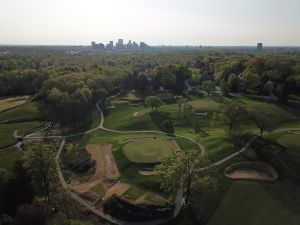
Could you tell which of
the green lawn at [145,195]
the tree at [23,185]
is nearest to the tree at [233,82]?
the green lawn at [145,195]

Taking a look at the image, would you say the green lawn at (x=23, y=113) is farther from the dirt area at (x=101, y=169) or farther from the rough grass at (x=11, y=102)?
the dirt area at (x=101, y=169)

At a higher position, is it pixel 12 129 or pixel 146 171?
pixel 146 171

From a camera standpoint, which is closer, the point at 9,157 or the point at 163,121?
the point at 9,157

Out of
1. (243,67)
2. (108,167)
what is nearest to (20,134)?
(108,167)

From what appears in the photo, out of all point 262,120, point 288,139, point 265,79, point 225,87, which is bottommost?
point 288,139

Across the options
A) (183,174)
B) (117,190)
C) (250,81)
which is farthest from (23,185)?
(250,81)

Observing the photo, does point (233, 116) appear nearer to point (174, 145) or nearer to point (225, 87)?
point (174, 145)
